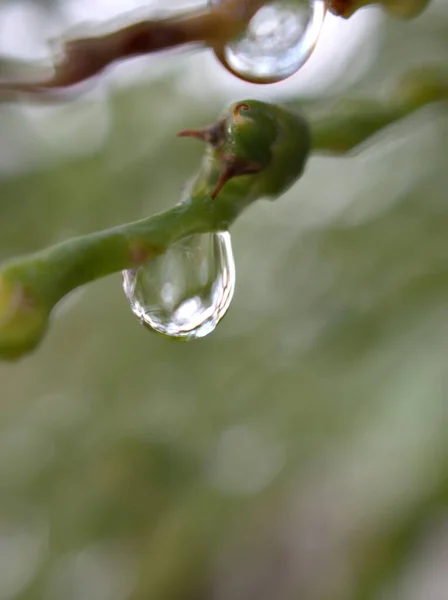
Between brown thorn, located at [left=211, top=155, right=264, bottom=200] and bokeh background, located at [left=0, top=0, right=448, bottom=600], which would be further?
bokeh background, located at [left=0, top=0, right=448, bottom=600]

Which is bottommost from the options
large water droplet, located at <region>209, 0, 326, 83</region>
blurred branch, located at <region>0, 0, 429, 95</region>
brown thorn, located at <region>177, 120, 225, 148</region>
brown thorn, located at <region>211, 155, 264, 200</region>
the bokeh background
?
the bokeh background

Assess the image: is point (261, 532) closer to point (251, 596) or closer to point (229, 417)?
point (251, 596)

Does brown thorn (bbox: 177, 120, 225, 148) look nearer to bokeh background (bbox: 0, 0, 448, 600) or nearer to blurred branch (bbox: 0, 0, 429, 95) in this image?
blurred branch (bbox: 0, 0, 429, 95)

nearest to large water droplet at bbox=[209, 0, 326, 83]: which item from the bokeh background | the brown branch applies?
the brown branch

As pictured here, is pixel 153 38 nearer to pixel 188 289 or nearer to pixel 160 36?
pixel 160 36

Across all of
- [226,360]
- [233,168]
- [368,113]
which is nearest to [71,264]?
[233,168]

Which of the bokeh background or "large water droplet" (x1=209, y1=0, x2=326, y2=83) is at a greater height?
"large water droplet" (x1=209, y1=0, x2=326, y2=83)
